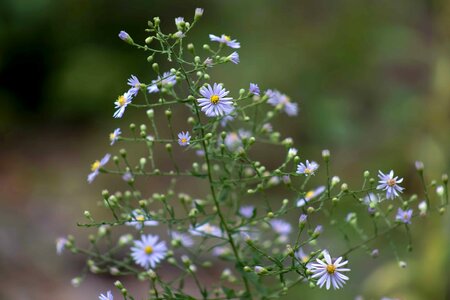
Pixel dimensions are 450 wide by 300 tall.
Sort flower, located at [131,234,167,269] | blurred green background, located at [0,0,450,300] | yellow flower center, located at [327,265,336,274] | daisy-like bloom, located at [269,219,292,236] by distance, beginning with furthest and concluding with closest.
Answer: blurred green background, located at [0,0,450,300], daisy-like bloom, located at [269,219,292,236], flower, located at [131,234,167,269], yellow flower center, located at [327,265,336,274]

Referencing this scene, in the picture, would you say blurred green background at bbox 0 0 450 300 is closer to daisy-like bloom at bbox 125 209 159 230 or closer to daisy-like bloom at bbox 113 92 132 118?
daisy-like bloom at bbox 125 209 159 230

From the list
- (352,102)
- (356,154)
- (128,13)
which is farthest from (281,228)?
(128,13)

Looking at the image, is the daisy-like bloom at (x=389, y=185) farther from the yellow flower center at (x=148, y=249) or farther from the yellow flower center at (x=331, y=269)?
the yellow flower center at (x=148, y=249)

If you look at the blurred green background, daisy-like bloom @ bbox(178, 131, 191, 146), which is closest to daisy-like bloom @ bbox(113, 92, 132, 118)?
daisy-like bloom @ bbox(178, 131, 191, 146)

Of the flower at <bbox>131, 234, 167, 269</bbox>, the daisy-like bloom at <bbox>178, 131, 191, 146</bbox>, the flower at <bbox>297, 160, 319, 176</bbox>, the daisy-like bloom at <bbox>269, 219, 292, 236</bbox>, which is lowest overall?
the flower at <bbox>131, 234, 167, 269</bbox>

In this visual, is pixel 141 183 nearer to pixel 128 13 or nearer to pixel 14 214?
pixel 14 214

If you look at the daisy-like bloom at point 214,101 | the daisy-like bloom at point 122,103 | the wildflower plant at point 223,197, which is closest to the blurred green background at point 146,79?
the wildflower plant at point 223,197
